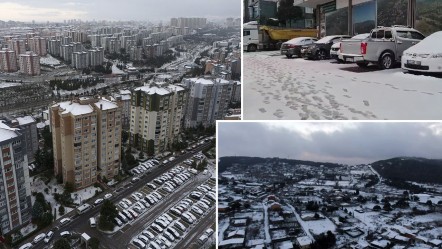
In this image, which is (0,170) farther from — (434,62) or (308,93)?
(434,62)

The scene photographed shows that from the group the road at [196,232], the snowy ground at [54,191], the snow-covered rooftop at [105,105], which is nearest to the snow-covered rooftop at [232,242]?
the road at [196,232]

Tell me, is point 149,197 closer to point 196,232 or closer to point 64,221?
point 196,232

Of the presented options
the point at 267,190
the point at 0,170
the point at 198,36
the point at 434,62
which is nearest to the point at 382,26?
the point at 434,62

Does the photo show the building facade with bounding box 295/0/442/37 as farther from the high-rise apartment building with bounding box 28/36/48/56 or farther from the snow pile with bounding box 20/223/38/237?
the high-rise apartment building with bounding box 28/36/48/56

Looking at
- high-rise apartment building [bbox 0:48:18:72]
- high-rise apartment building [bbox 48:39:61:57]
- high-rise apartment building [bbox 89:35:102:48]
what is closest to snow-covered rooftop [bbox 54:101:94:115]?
high-rise apartment building [bbox 0:48:18:72]

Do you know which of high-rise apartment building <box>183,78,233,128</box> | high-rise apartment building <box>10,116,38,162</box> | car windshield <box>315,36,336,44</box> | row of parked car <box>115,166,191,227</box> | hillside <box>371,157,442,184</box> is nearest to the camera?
hillside <box>371,157,442,184</box>

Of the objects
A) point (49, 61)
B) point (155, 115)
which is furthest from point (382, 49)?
point (49, 61)
